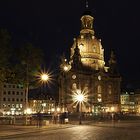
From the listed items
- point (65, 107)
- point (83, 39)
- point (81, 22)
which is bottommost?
point (65, 107)

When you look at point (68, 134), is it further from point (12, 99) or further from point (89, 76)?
point (89, 76)

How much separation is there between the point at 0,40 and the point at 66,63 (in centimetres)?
11848

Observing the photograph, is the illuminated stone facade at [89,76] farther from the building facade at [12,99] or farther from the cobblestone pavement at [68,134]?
the cobblestone pavement at [68,134]

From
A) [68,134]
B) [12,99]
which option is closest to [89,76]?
[12,99]

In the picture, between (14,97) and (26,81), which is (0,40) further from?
(14,97)

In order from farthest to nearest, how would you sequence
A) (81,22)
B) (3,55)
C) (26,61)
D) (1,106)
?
(81,22), (1,106), (26,61), (3,55)

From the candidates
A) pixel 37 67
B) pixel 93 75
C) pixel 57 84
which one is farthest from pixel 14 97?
pixel 37 67

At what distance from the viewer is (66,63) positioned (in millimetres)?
165500

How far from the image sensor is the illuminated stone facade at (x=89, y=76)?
148000 mm

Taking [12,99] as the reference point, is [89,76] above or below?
above

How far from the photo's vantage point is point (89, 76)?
509ft

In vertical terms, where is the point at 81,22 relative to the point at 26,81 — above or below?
above

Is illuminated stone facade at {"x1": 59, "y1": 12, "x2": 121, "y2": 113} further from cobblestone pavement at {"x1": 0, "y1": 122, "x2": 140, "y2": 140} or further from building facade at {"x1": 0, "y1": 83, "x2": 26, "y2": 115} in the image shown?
cobblestone pavement at {"x1": 0, "y1": 122, "x2": 140, "y2": 140}

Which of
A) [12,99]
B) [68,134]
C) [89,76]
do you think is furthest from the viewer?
[89,76]
